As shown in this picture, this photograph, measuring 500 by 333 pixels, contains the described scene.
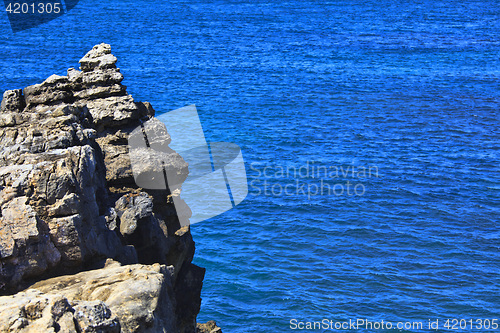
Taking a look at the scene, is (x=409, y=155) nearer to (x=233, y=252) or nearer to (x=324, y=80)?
(x=233, y=252)

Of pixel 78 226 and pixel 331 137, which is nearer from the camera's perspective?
pixel 78 226

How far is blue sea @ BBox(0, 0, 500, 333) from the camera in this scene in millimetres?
33438

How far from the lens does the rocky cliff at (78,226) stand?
9773 mm

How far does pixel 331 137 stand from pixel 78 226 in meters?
47.6

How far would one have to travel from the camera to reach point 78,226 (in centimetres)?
1276

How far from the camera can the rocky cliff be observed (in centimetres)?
977

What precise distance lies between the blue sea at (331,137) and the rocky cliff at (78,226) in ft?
47.0

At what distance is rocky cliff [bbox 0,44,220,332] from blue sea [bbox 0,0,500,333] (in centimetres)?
1432

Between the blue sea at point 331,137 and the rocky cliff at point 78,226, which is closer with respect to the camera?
the rocky cliff at point 78,226

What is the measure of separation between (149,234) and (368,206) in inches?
1159

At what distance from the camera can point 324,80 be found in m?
79.9

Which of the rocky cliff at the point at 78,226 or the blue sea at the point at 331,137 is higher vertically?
the rocky cliff at the point at 78,226

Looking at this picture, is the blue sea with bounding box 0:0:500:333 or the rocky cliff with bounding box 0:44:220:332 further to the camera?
the blue sea with bounding box 0:0:500:333

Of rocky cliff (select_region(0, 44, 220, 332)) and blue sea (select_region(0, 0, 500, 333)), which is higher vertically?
rocky cliff (select_region(0, 44, 220, 332))
